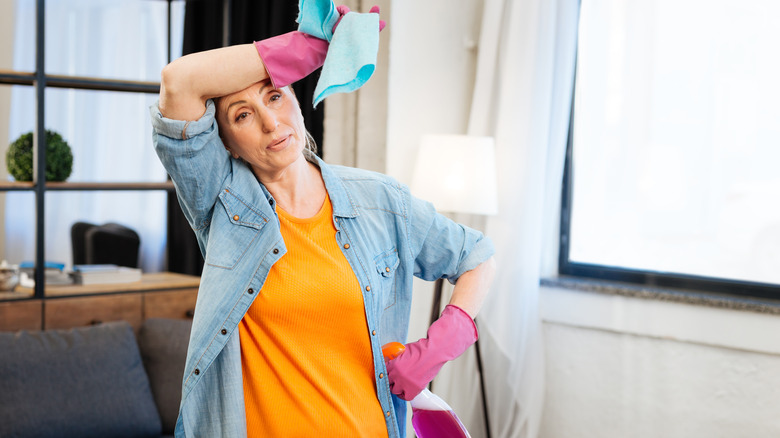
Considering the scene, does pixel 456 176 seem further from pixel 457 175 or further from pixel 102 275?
pixel 102 275

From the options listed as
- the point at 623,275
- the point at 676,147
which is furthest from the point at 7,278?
the point at 676,147

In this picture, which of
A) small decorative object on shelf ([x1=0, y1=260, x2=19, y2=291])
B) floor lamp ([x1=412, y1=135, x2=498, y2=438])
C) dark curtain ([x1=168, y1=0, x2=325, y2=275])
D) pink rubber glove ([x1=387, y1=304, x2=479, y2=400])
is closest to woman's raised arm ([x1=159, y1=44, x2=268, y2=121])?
pink rubber glove ([x1=387, y1=304, x2=479, y2=400])

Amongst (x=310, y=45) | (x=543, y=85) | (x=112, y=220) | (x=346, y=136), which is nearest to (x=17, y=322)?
(x=112, y=220)

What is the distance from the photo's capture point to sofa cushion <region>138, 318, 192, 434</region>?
2312mm

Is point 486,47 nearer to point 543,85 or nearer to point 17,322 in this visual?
point 543,85

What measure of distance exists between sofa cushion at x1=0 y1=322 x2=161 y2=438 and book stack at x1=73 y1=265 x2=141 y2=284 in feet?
1.29

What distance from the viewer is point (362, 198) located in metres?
1.24

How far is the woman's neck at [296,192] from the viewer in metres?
1.18

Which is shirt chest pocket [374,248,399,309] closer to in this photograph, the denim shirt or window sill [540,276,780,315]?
the denim shirt

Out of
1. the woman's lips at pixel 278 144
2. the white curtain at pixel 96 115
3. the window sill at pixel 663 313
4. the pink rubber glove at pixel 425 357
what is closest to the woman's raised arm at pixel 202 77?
the woman's lips at pixel 278 144

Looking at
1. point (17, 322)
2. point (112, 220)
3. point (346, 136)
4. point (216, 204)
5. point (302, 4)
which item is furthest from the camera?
point (112, 220)

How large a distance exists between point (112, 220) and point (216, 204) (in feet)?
8.22

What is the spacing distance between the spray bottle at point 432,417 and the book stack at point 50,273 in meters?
1.83

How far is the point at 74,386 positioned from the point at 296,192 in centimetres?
135
